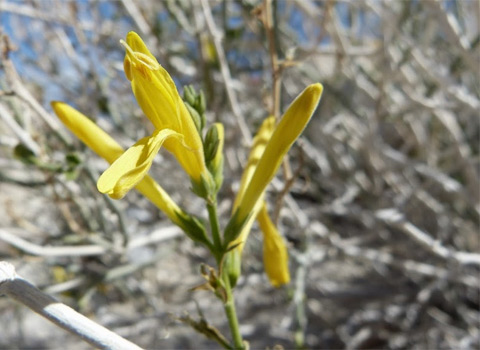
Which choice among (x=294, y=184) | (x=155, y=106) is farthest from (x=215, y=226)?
(x=294, y=184)

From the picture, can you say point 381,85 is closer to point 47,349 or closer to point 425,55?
point 425,55

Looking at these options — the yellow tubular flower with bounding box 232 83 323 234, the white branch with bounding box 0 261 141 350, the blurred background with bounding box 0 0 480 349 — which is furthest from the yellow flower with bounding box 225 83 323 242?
the blurred background with bounding box 0 0 480 349

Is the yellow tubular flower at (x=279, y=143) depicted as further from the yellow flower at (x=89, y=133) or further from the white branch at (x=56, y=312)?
the white branch at (x=56, y=312)

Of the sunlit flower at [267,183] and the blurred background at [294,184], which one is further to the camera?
the blurred background at [294,184]

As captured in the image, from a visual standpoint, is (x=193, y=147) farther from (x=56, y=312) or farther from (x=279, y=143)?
(x=56, y=312)

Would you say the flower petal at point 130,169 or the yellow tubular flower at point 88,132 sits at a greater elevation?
the yellow tubular flower at point 88,132

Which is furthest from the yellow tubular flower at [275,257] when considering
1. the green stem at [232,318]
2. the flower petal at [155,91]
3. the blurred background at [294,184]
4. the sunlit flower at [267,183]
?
the blurred background at [294,184]
